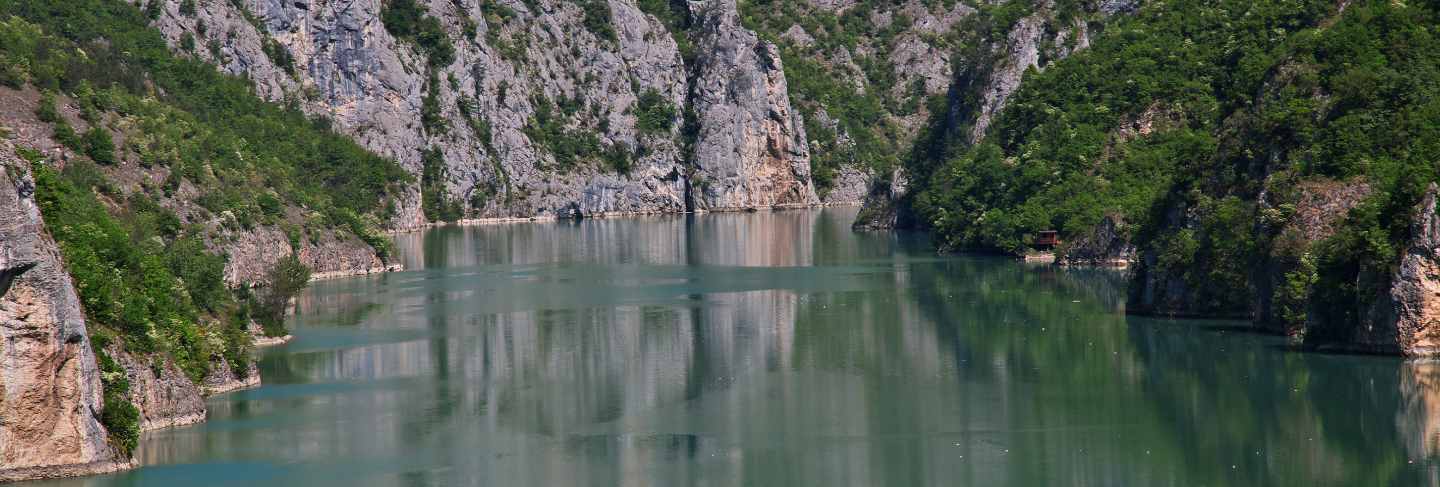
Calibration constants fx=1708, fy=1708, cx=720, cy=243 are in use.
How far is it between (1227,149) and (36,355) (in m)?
59.0

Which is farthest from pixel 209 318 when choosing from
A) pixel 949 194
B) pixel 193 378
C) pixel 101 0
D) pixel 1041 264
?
pixel 101 0

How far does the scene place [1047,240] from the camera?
4715 inches

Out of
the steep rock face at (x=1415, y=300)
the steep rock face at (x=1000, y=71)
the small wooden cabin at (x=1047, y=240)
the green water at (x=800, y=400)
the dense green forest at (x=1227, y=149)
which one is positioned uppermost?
the steep rock face at (x=1000, y=71)

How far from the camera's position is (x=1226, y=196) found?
77.7 metres

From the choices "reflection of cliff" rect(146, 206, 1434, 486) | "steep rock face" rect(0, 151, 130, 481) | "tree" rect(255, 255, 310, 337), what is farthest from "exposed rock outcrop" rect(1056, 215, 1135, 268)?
"steep rock face" rect(0, 151, 130, 481)

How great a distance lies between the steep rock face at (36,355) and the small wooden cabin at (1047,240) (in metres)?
87.5

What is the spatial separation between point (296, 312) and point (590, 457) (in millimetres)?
42132

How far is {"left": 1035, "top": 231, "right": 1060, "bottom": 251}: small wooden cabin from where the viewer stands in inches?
4690

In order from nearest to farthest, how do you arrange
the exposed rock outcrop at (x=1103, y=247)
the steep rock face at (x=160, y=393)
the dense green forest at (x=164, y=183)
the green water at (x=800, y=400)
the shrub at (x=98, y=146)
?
the green water at (x=800, y=400), the steep rock face at (x=160, y=393), the dense green forest at (x=164, y=183), the shrub at (x=98, y=146), the exposed rock outcrop at (x=1103, y=247)

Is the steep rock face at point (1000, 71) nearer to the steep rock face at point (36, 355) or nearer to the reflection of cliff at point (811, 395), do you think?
the reflection of cliff at point (811, 395)

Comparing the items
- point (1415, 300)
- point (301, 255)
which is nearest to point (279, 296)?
point (301, 255)

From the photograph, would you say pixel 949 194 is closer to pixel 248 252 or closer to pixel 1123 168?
pixel 1123 168

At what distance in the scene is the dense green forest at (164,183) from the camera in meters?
48.6

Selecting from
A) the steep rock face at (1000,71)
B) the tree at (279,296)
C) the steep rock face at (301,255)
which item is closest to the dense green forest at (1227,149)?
the steep rock face at (1000,71)
